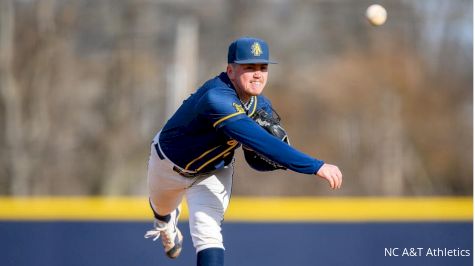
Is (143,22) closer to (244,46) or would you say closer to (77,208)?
(77,208)

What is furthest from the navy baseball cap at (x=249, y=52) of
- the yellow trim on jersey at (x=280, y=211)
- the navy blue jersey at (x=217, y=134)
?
the yellow trim on jersey at (x=280, y=211)

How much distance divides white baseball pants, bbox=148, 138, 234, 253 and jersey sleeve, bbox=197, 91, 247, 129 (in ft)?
1.78

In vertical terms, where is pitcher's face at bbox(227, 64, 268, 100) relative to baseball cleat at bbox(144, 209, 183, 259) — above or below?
above

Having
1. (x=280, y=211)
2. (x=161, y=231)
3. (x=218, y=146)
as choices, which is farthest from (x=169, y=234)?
(x=280, y=211)

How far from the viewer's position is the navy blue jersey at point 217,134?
4629mm

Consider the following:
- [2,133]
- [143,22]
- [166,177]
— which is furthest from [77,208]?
[143,22]

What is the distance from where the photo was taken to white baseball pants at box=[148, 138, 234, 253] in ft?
16.6

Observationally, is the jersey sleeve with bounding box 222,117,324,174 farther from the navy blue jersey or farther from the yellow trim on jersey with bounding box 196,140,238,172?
the yellow trim on jersey with bounding box 196,140,238,172

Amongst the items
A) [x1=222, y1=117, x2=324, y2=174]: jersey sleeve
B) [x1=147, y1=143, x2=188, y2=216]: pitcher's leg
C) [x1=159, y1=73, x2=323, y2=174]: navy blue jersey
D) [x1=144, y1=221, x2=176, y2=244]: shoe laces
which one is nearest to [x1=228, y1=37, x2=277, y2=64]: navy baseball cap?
[x1=159, y1=73, x2=323, y2=174]: navy blue jersey

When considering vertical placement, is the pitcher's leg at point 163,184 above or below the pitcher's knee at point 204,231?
above

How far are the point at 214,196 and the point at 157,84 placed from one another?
40.0 ft

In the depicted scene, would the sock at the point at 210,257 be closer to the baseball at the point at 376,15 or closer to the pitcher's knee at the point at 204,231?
the pitcher's knee at the point at 204,231

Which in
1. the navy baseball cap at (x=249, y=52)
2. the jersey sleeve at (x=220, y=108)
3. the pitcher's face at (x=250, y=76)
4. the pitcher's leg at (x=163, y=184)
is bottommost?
the pitcher's leg at (x=163, y=184)

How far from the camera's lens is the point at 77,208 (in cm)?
841
